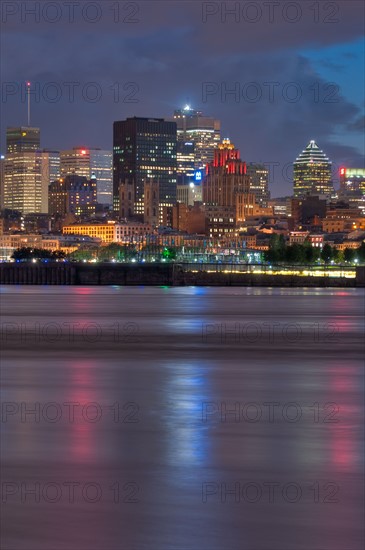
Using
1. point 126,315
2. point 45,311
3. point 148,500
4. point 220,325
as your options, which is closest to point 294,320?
point 220,325

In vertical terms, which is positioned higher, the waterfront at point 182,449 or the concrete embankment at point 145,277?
the waterfront at point 182,449

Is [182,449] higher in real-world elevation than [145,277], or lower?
higher

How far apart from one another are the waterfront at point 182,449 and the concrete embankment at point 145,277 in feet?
307

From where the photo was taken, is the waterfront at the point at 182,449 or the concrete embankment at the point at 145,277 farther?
the concrete embankment at the point at 145,277

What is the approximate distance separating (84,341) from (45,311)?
21936 millimetres

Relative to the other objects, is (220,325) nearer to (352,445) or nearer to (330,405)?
(330,405)

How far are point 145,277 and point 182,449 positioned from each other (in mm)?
117040

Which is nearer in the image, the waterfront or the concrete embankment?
the waterfront

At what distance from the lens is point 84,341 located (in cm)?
3656

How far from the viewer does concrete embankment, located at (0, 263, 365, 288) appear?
126125mm

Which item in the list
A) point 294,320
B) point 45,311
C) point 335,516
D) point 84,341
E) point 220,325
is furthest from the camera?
point 45,311

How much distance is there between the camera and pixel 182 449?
1505 centimetres

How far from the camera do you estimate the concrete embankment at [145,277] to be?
126125mm

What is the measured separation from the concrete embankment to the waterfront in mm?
93478
